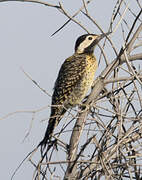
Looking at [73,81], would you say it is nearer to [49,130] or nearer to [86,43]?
[86,43]

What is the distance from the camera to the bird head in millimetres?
6965

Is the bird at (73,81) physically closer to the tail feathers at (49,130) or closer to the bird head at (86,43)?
the bird head at (86,43)

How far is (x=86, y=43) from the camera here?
7004 millimetres

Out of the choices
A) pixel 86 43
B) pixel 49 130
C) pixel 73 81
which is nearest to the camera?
pixel 49 130

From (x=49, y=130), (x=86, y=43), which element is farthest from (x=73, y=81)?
(x=49, y=130)

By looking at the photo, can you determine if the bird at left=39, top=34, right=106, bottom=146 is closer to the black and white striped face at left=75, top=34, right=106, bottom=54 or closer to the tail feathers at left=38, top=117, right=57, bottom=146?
the black and white striped face at left=75, top=34, right=106, bottom=54

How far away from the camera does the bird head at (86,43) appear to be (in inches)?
274

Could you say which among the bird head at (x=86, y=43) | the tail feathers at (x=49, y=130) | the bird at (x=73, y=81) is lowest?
the tail feathers at (x=49, y=130)

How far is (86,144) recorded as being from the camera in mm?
3510

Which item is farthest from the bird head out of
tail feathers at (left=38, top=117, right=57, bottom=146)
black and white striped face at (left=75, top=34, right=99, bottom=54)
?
tail feathers at (left=38, top=117, right=57, bottom=146)

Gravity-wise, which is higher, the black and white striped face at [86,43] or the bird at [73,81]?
the black and white striped face at [86,43]

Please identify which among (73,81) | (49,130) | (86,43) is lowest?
(49,130)

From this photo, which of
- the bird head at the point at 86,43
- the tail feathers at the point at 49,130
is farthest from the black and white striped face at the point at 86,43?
the tail feathers at the point at 49,130

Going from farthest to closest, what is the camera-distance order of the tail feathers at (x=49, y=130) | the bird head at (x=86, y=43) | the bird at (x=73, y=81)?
the bird head at (x=86, y=43), the bird at (x=73, y=81), the tail feathers at (x=49, y=130)
